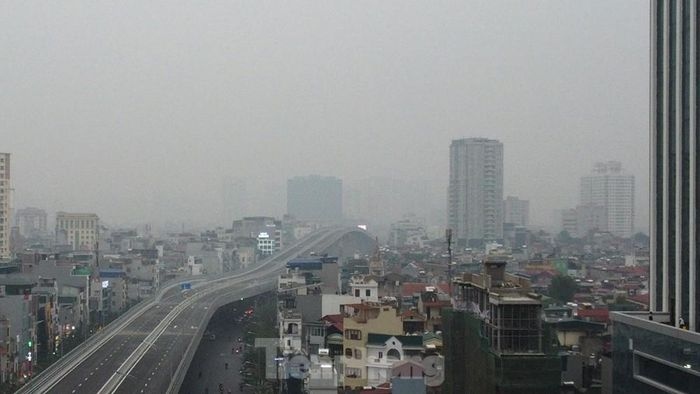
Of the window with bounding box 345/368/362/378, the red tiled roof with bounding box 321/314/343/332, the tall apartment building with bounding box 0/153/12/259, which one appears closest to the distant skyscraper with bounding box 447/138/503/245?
the tall apartment building with bounding box 0/153/12/259

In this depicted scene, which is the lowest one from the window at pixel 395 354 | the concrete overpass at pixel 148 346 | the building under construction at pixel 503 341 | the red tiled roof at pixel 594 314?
the concrete overpass at pixel 148 346

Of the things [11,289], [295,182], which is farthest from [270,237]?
[11,289]

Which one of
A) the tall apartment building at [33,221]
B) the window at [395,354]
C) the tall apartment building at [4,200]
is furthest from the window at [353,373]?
the tall apartment building at [33,221]

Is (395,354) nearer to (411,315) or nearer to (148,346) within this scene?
(411,315)

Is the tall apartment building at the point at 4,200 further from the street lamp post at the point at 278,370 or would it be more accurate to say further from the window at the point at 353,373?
the window at the point at 353,373

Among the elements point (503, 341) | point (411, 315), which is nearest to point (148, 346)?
point (411, 315)
